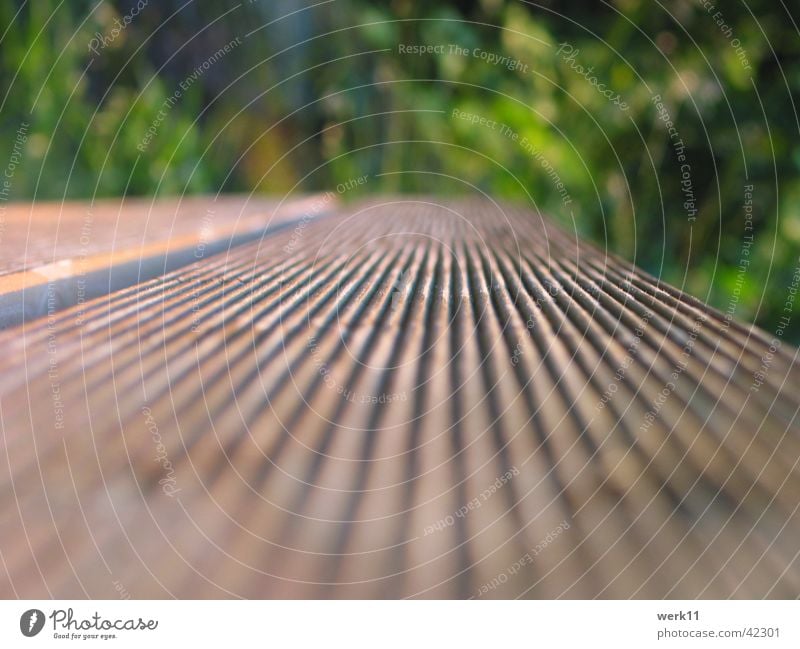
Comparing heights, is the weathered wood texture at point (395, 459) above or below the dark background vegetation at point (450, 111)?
below

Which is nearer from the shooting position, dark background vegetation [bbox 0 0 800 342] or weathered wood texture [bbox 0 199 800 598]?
weathered wood texture [bbox 0 199 800 598]

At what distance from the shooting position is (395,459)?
7.4 inches

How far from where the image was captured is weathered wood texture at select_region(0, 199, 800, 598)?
17 cm

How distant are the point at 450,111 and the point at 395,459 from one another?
1.69 m

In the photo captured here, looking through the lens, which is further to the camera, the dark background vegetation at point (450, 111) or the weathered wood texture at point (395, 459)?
the dark background vegetation at point (450, 111)

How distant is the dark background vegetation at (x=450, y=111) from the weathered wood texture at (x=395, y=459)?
1.26 meters

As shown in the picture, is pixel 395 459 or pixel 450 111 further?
pixel 450 111

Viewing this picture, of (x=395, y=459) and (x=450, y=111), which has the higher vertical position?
(x=450, y=111)

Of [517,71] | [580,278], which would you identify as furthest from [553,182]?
[580,278]

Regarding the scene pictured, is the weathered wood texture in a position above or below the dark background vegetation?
below

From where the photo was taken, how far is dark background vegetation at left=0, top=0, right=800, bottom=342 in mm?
1549

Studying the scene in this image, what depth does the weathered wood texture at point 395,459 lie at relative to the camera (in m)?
0.17

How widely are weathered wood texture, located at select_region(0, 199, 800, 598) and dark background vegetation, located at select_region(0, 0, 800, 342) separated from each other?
126cm
